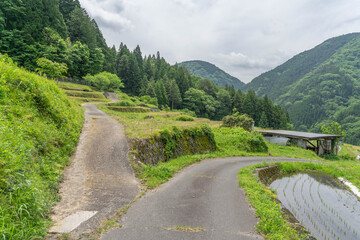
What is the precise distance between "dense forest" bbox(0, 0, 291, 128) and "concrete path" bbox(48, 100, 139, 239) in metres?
34.4

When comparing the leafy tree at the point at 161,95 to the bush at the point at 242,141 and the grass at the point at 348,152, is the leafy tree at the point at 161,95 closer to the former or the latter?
the bush at the point at 242,141

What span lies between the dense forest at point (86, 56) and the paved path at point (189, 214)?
127ft

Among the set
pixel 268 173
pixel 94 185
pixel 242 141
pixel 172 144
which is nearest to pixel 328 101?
pixel 242 141

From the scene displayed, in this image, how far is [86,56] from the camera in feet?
143

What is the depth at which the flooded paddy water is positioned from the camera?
6613mm

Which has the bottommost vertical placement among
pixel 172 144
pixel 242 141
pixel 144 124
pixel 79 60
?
pixel 242 141

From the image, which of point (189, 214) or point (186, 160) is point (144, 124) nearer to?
point (186, 160)

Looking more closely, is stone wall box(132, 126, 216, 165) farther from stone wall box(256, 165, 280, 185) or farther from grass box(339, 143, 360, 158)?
grass box(339, 143, 360, 158)

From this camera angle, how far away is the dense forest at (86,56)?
106ft

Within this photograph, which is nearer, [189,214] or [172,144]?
[189,214]

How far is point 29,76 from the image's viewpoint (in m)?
8.53

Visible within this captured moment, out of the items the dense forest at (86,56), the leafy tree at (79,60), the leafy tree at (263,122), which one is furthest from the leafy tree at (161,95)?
the leafy tree at (263,122)

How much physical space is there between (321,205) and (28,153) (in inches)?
485

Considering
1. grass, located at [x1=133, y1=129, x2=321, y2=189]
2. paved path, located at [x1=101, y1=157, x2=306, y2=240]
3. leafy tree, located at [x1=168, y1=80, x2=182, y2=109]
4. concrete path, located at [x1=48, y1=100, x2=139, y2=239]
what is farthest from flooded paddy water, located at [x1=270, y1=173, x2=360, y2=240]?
leafy tree, located at [x1=168, y1=80, x2=182, y2=109]
